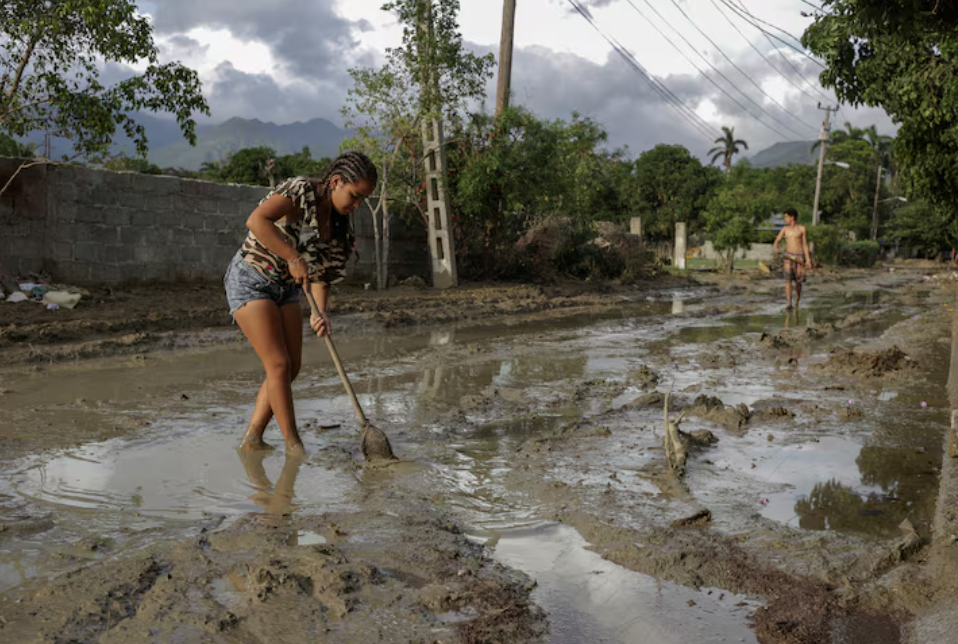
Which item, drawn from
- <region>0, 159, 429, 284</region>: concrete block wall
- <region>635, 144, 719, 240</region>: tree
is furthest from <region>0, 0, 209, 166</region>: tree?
<region>635, 144, 719, 240</region>: tree

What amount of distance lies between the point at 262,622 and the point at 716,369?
250 inches

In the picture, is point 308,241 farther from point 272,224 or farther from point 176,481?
point 176,481

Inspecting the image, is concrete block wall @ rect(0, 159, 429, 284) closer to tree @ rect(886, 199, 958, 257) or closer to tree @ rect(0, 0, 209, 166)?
tree @ rect(0, 0, 209, 166)

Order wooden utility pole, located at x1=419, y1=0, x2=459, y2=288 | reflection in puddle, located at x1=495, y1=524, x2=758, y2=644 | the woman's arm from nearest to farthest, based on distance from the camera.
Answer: reflection in puddle, located at x1=495, y1=524, x2=758, y2=644 < the woman's arm < wooden utility pole, located at x1=419, y1=0, x2=459, y2=288

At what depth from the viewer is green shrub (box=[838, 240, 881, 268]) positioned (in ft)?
134

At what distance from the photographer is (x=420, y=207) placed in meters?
16.0

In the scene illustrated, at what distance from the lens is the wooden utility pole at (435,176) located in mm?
14836

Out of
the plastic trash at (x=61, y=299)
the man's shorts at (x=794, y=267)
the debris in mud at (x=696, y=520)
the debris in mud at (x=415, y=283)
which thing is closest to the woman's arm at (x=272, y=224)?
the debris in mud at (x=696, y=520)

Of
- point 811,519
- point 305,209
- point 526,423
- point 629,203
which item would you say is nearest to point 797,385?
point 526,423

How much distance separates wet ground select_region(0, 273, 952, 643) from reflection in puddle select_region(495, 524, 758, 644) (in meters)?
0.01

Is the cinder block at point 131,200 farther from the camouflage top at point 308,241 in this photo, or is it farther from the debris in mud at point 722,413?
the debris in mud at point 722,413

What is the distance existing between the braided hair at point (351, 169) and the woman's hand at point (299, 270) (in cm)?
41

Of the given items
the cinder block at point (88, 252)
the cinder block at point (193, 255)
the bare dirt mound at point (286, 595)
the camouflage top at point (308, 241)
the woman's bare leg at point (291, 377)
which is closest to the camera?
the bare dirt mound at point (286, 595)

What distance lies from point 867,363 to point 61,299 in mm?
9122
